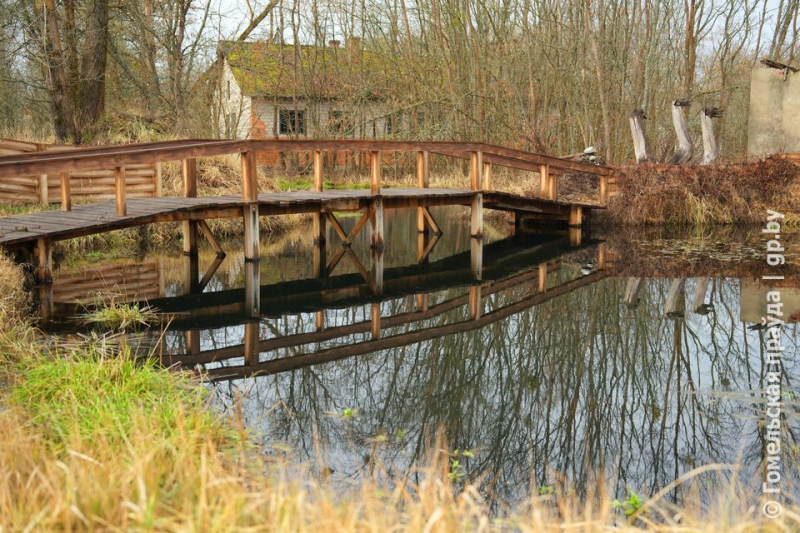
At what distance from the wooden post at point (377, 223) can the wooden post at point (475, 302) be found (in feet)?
9.58

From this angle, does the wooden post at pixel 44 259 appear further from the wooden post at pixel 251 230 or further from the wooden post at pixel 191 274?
the wooden post at pixel 251 230

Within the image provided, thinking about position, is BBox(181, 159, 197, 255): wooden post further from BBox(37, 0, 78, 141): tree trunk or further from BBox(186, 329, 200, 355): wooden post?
BBox(37, 0, 78, 141): tree trunk

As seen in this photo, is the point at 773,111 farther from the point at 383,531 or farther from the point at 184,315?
the point at 383,531

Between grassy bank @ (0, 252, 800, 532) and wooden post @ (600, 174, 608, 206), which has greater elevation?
wooden post @ (600, 174, 608, 206)

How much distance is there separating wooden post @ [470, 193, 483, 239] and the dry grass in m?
4.01

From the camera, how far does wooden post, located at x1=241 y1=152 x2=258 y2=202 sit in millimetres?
11773

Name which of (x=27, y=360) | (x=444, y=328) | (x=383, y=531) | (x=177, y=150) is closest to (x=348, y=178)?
(x=177, y=150)

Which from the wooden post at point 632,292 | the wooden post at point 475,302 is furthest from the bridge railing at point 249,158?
the wooden post at point 632,292

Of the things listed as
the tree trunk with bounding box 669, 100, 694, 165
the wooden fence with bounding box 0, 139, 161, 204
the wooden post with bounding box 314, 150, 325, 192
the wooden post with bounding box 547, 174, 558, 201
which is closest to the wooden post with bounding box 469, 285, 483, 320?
the wooden post with bounding box 314, 150, 325, 192

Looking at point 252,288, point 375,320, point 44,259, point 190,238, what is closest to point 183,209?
point 252,288

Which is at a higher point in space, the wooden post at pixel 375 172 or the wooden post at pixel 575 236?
the wooden post at pixel 375 172

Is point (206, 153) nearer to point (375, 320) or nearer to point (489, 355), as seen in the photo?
point (375, 320)

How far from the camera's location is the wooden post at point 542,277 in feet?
37.4

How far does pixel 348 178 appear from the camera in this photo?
1011 inches
